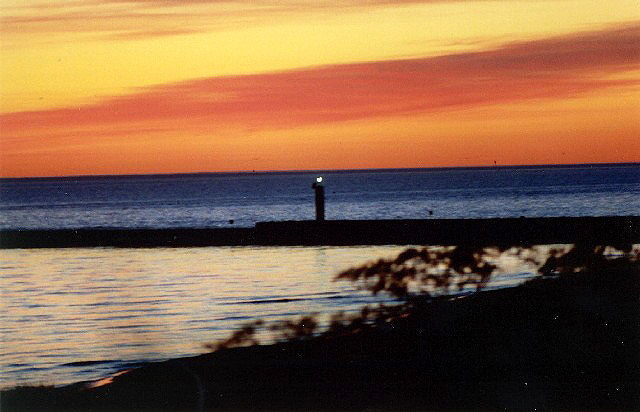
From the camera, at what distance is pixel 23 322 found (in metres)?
15.6

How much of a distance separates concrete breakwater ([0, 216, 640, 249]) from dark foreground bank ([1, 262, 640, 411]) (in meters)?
13.9

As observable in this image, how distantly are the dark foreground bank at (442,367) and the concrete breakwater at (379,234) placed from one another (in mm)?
13940

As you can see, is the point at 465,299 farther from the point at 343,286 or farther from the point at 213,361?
the point at 343,286

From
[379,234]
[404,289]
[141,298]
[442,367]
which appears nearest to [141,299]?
[141,298]

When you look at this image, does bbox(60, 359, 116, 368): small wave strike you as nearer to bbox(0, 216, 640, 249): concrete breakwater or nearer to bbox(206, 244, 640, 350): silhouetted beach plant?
bbox(206, 244, 640, 350): silhouetted beach plant

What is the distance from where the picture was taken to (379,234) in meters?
28.1

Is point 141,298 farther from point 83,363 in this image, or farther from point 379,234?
point 379,234

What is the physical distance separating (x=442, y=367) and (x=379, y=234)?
1903cm

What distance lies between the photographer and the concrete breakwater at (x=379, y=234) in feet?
86.5

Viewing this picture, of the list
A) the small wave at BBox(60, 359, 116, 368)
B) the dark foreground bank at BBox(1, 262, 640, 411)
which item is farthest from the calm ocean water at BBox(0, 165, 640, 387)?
the dark foreground bank at BBox(1, 262, 640, 411)

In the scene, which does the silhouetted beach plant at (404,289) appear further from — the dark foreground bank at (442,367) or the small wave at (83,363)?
the small wave at (83,363)

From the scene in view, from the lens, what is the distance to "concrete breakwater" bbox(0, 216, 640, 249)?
26375mm

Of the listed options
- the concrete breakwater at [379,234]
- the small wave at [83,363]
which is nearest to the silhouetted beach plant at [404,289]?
the small wave at [83,363]

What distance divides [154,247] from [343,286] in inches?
476
